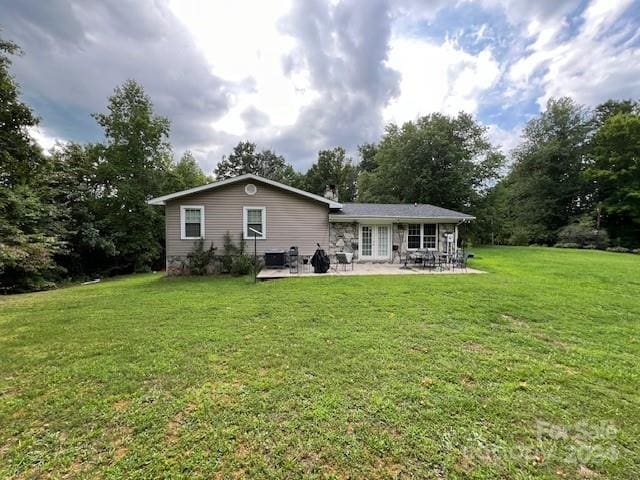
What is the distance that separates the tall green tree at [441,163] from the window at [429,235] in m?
13.7

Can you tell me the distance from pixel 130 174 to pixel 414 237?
745 inches

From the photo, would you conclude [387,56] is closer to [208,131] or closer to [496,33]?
[496,33]

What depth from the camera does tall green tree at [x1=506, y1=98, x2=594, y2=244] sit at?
2866 cm

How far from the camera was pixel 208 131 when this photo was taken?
971 inches

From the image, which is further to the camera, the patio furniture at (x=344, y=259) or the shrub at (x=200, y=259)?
the patio furniture at (x=344, y=259)

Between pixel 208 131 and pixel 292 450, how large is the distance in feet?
88.5

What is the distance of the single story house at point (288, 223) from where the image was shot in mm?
11609

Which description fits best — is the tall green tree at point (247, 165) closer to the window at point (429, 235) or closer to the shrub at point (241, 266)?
the window at point (429, 235)

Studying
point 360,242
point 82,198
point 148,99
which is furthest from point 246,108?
point 360,242

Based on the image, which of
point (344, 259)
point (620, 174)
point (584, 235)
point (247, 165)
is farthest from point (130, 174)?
point (620, 174)

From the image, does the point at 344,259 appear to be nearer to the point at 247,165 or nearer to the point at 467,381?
the point at 467,381

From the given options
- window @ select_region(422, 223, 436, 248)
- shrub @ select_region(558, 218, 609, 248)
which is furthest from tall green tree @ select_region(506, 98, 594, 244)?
window @ select_region(422, 223, 436, 248)

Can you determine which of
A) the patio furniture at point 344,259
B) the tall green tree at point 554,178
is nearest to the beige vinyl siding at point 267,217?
the patio furniture at point 344,259

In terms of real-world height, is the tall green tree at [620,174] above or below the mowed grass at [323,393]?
above
